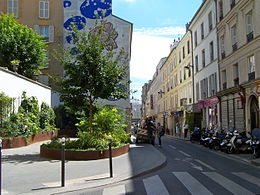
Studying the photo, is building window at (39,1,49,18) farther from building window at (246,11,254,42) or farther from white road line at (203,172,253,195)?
white road line at (203,172,253,195)

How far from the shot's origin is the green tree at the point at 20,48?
24.4m

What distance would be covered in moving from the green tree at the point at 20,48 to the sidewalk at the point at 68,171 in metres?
14.2

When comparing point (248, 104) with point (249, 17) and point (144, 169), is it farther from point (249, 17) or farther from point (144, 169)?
point (144, 169)

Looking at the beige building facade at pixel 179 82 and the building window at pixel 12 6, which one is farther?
the beige building facade at pixel 179 82

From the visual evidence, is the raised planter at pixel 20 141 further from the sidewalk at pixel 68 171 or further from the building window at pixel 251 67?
the building window at pixel 251 67

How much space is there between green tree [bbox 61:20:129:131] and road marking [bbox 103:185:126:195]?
6.28 m

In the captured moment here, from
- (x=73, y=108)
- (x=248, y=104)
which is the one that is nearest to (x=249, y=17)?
(x=248, y=104)

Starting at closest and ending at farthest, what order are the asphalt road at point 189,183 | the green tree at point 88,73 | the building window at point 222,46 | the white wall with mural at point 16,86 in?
the asphalt road at point 189,183
the green tree at point 88,73
the white wall with mural at point 16,86
the building window at point 222,46

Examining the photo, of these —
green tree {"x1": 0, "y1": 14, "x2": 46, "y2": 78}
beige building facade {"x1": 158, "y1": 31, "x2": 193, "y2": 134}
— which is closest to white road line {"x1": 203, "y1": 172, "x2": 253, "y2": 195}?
green tree {"x1": 0, "y1": 14, "x2": 46, "y2": 78}

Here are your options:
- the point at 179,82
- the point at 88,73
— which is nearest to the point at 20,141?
the point at 88,73

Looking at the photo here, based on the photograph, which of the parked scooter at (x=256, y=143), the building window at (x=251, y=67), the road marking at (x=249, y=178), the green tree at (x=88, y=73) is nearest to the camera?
the road marking at (x=249, y=178)

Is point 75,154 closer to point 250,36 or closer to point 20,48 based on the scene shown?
point 250,36

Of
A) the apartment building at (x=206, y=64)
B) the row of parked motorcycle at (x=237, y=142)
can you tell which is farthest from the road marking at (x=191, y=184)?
the apartment building at (x=206, y=64)

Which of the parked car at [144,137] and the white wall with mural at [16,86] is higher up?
the white wall with mural at [16,86]
